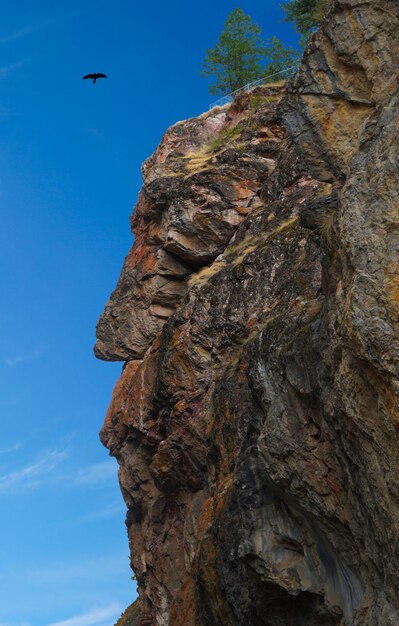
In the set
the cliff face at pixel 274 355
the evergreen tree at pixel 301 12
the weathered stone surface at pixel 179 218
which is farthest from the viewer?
the evergreen tree at pixel 301 12

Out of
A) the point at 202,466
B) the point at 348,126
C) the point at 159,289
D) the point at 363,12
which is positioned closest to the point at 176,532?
the point at 202,466

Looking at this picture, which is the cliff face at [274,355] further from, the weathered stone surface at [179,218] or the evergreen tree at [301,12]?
the evergreen tree at [301,12]

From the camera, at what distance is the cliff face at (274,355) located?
15.0 m

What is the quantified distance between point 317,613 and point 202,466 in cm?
1075

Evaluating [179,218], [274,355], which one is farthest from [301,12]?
[274,355]

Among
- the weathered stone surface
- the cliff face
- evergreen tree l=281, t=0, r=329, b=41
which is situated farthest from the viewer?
evergreen tree l=281, t=0, r=329, b=41

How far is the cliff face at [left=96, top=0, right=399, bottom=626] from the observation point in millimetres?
15039

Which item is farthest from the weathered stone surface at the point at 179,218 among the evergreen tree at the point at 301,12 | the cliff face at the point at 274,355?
the evergreen tree at the point at 301,12

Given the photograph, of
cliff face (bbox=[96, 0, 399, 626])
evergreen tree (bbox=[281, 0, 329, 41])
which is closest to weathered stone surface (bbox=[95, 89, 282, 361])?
cliff face (bbox=[96, 0, 399, 626])

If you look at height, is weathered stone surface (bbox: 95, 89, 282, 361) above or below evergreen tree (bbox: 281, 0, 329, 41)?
below

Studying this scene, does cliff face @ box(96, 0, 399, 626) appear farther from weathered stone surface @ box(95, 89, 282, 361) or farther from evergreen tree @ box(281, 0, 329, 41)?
evergreen tree @ box(281, 0, 329, 41)

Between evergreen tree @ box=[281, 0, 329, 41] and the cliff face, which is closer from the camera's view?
the cliff face

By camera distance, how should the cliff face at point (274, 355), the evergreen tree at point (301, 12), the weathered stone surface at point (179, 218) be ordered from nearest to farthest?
1. the cliff face at point (274, 355)
2. the weathered stone surface at point (179, 218)
3. the evergreen tree at point (301, 12)

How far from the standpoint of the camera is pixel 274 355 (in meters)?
20.7
